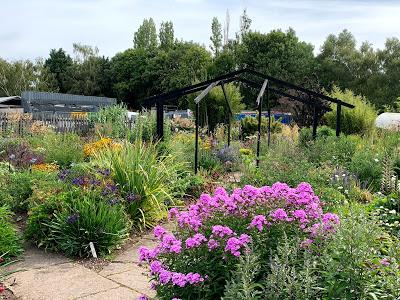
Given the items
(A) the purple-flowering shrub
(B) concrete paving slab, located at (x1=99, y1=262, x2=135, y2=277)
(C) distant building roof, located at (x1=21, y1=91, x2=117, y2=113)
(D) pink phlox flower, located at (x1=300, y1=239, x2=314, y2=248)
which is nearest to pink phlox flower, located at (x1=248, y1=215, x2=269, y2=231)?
(A) the purple-flowering shrub

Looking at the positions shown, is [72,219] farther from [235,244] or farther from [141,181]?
[235,244]

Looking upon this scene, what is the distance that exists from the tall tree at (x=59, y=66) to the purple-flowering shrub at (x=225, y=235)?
54413 mm

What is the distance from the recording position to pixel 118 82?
1989 inches

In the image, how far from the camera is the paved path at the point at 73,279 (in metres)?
3.88

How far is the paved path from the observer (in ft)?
12.7

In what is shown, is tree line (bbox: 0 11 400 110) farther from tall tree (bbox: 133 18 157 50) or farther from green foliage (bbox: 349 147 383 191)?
green foliage (bbox: 349 147 383 191)

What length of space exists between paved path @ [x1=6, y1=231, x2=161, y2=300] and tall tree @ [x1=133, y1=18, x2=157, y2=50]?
174ft

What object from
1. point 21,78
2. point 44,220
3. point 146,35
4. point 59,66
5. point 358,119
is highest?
point 146,35

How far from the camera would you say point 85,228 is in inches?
193

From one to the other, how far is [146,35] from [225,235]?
184 feet

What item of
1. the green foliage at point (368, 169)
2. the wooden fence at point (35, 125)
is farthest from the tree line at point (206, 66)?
the green foliage at point (368, 169)

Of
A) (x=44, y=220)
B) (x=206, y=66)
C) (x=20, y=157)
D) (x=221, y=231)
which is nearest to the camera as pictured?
(x=221, y=231)

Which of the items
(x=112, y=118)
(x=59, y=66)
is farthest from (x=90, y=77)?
(x=112, y=118)

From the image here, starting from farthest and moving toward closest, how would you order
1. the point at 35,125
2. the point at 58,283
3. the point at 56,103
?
the point at 56,103
the point at 35,125
the point at 58,283
